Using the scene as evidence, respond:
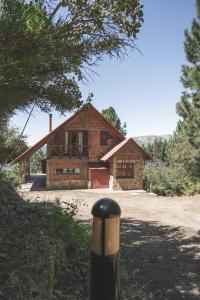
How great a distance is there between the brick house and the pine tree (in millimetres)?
6999

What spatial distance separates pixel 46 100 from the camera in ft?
20.9

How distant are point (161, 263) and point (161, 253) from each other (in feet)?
2.90

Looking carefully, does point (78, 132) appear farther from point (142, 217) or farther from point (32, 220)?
point (32, 220)

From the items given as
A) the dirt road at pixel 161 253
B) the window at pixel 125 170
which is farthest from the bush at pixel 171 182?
the dirt road at pixel 161 253

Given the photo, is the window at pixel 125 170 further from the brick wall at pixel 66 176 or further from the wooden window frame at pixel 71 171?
the wooden window frame at pixel 71 171

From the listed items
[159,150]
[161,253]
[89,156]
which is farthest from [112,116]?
[161,253]

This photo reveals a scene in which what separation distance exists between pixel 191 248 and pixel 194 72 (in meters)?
13.2

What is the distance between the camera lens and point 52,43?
4406mm

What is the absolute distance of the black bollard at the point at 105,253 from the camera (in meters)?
1.31

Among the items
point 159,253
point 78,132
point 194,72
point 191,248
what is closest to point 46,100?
point 159,253

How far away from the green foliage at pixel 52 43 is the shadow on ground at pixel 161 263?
4.15 meters

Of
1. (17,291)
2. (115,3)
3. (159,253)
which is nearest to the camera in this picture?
(17,291)

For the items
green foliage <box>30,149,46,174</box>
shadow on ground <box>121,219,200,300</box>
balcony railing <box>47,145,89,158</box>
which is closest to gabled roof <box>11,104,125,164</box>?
balcony railing <box>47,145,89,158</box>

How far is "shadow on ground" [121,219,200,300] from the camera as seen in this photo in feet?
19.6
